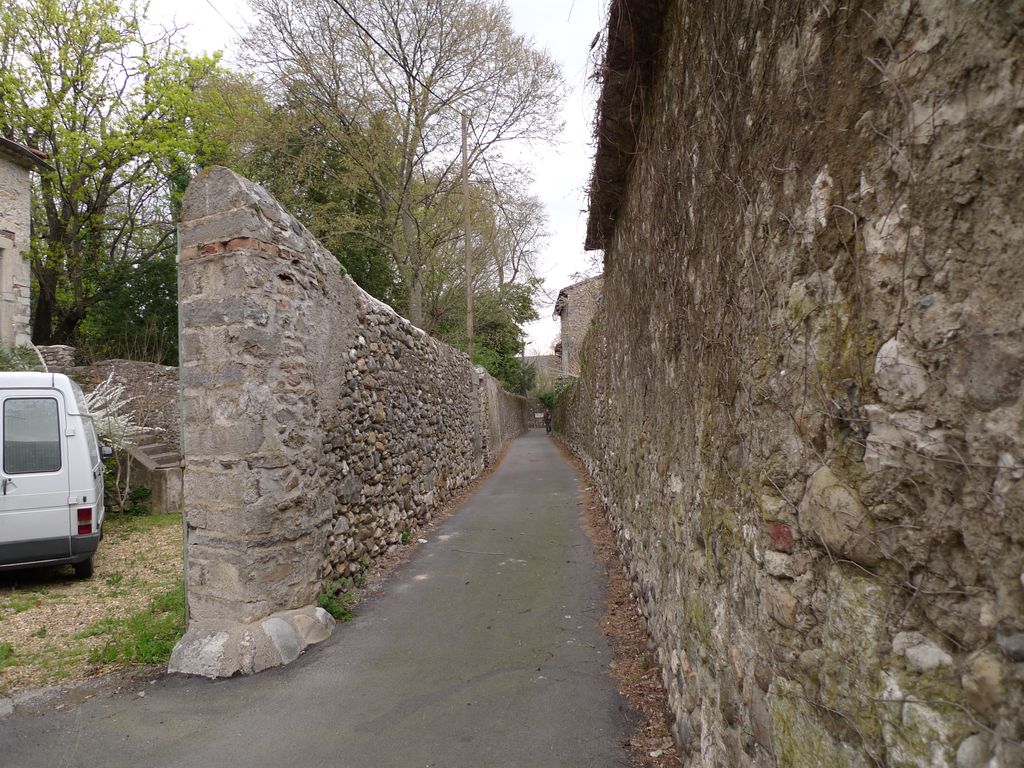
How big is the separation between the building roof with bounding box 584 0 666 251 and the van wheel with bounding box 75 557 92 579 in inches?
244

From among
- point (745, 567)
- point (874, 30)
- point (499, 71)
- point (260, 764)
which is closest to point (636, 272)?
point (745, 567)

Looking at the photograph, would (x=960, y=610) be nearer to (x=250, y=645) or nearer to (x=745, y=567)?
(x=745, y=567)

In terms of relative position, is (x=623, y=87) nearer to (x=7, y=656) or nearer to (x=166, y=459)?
(x=7, y=656)

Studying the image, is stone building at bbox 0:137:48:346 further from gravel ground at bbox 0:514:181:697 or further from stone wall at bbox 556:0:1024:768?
stone wall at bbox 556:0:1024:768

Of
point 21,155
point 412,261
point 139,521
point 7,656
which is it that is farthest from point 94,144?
point 7,656

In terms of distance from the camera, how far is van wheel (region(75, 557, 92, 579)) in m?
5.80

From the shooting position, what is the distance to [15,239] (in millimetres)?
12719

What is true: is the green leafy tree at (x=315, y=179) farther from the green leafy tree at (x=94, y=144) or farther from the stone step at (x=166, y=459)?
the stone step at (x=166, y=459)

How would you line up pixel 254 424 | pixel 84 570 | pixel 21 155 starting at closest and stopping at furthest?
1. pixel 254 424
2. pixel 84 570
3. pixel 21 155

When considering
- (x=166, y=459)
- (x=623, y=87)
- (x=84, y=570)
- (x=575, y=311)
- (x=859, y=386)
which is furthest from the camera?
(x=575, y=311)

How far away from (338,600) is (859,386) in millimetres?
4438

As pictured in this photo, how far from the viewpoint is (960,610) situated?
1.02 m

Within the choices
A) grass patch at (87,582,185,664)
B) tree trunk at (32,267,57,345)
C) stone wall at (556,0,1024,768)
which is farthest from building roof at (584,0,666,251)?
tree trunk at (32,267,57,345)

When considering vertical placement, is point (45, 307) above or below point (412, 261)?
below
